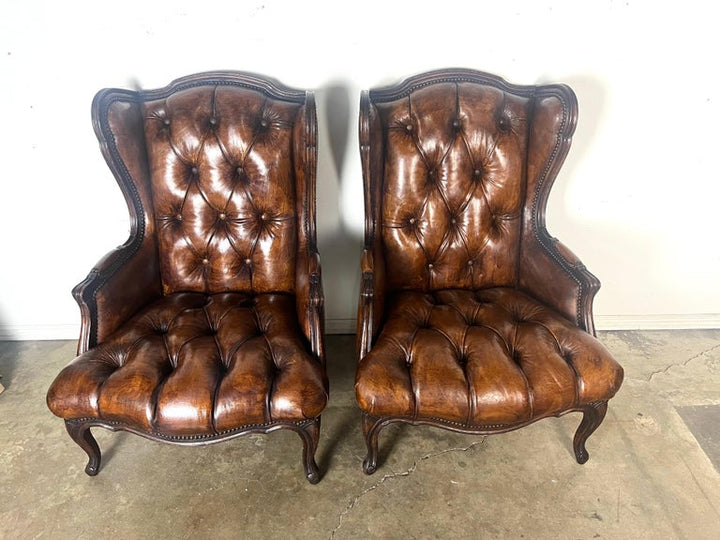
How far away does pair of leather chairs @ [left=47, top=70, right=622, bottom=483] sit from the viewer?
1.11 m

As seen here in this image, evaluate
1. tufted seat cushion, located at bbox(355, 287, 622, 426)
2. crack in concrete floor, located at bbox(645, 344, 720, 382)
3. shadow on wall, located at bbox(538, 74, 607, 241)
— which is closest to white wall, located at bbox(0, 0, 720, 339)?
shadow on wall, located at bbox(538, 74, 607, 241)

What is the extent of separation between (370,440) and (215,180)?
3.03ft

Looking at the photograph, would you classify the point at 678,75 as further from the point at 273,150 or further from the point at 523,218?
the point at 273,150

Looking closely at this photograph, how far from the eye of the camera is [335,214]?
1.71 meters

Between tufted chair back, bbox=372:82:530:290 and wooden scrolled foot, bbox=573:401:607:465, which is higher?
tufted chair back, bbox=372:82:530:290

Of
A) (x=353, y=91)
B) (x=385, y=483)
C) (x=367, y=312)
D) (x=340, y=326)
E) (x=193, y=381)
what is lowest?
(x=385, y=483)

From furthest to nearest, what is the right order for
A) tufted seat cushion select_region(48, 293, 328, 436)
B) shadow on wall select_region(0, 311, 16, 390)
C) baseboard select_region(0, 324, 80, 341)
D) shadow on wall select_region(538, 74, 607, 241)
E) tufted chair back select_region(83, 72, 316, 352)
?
1. baseboard select_region(0, 324, 80, 341)
2. shadow on wall select_region(0, 311, 16, 390)
3. shadow on wall select_region(538, 74, 607, 241)
4. tufted chair back select_region(83, 72, 316, 352)
5. tufted seat cushion select_region(48, 293, 328, 436)

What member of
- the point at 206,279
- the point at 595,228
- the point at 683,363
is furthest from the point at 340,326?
the point at 683,363

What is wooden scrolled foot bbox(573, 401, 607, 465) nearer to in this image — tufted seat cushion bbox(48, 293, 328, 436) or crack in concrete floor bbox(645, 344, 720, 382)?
crack in concrete floor bbox(645, 344, 720, 382)

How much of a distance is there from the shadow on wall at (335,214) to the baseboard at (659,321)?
3.72 feet

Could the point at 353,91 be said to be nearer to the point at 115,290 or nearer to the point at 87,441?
the point at 115,290

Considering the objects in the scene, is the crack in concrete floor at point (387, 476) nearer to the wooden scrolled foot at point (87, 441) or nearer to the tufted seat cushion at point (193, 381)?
the tufted seat cushion at point (193, 381)

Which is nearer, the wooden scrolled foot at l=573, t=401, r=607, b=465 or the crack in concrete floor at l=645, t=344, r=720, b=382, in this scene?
the wooden scrolled foot at l=573, t=401, r=607, b=465

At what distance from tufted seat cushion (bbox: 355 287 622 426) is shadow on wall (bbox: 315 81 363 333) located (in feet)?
1.82
